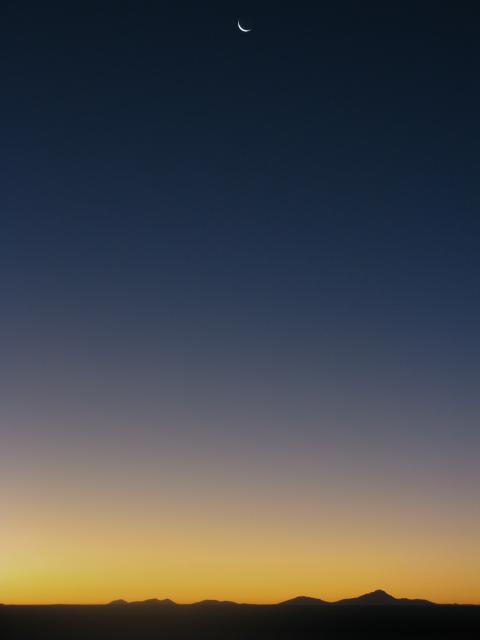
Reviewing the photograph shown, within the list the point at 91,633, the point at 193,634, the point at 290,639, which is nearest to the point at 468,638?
the point at 290,639

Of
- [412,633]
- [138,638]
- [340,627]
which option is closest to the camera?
[138,638]

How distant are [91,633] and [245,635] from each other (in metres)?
14.5

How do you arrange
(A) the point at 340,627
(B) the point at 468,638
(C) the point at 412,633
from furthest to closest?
(A) the point at 340,627 → (C) the point at 412,633 → (B) the point at 468,638

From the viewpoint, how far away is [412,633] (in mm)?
90125

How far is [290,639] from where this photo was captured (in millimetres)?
74500

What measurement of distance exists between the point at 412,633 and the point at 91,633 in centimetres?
3573

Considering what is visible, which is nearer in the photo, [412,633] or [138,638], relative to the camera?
[138,638]

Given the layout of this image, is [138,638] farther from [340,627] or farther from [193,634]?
[340,627]

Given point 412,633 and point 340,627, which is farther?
point 340,627

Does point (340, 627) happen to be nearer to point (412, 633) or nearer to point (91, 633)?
point (412, 633)

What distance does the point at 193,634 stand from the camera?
76625mm

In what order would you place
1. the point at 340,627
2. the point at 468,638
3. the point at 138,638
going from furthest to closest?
the point at 340,627
the point at 468,638
the point at 138,638

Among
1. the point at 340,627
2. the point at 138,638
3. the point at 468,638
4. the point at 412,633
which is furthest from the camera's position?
the point at 340,627

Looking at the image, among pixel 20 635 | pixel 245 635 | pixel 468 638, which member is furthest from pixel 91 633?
pixel 468 638
